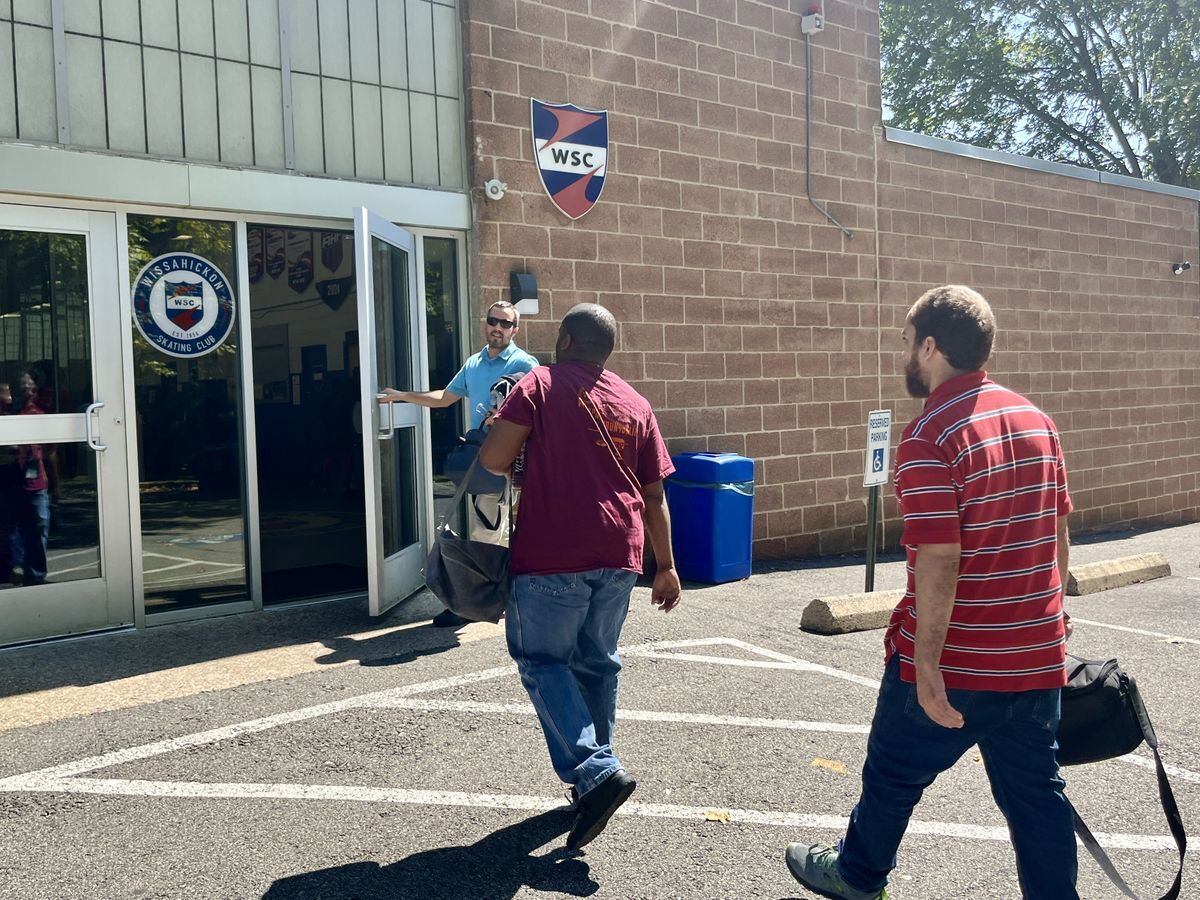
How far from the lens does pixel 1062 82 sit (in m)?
28.1

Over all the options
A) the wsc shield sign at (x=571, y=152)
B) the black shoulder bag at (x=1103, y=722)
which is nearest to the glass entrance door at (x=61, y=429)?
the wsc shield sign at (x=571, y=152)

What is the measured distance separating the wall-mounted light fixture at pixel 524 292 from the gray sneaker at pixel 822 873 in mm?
5528

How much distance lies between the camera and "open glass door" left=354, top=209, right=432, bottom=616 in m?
6.76

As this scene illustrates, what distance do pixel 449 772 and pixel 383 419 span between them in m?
3.01

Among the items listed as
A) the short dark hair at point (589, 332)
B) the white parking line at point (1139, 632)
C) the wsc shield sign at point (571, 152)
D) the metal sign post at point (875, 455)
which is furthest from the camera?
the wsc shield sign at point (571, 152)

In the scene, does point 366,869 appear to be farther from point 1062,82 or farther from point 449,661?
point 1062,82

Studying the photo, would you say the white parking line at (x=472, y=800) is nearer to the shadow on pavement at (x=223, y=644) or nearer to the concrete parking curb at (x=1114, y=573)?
the shadow on pavement at (x=223, y=644)

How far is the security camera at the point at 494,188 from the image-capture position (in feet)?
26.9

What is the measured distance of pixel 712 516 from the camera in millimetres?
8609

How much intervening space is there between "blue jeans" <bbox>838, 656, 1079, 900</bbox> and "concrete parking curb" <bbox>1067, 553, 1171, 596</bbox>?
5.93 meters

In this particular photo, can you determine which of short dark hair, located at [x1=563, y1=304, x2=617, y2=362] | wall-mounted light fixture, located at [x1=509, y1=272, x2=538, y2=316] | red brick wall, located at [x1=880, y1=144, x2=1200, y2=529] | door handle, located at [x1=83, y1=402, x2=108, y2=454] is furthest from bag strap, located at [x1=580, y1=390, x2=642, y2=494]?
red brick wall, located at [x1=880, y1=144, x2=1200, y2=529]

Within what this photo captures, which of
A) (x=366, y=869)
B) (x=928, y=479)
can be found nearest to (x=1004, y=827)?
(x=928, y=479)

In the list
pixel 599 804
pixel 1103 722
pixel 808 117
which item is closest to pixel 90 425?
pixel 599 804

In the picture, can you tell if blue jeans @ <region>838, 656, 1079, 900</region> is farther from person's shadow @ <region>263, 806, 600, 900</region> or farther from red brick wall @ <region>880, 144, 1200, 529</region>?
red brick wall @ <region>880, 144, 1200, 529</region>
